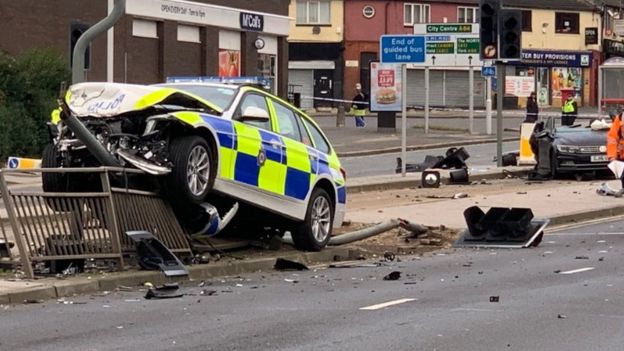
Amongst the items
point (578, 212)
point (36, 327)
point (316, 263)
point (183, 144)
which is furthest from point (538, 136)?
point (36, 327)

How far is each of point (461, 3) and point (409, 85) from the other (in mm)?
5620

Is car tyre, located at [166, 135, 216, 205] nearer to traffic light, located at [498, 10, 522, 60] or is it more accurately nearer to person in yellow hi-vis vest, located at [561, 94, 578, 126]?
traffic light, located at [498, 10, 522, 60]

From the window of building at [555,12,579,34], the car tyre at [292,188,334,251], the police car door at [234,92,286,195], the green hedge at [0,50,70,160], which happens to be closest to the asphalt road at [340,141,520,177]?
the green hedge at [0,50,70,160]

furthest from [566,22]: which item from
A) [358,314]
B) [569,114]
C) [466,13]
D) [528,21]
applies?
[358,314]

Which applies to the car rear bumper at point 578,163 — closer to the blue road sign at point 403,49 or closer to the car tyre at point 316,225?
the blue road sign at point 403,49

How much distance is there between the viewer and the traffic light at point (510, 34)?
83.9 feet

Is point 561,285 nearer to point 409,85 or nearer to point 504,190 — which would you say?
point 504,190

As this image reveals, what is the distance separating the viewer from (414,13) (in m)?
65.9

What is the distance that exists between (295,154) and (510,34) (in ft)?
43.7

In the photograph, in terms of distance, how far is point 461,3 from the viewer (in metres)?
67.9

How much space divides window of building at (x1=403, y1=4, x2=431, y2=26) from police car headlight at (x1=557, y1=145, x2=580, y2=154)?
134 feet

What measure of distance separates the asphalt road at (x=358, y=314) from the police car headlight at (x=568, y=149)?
12.5 m

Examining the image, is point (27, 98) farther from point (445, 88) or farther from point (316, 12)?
point (445, 88)

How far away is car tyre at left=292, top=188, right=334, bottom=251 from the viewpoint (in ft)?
44.9
